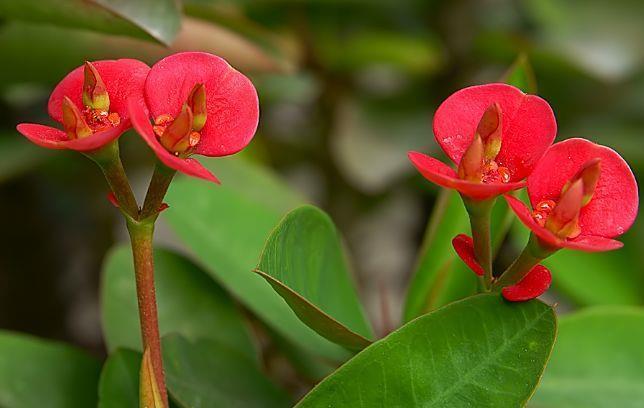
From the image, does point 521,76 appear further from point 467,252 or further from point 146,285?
point 146,285

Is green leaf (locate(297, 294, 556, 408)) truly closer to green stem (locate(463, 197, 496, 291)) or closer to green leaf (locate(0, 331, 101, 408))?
green stem (locate(463, 197, 496, 291))

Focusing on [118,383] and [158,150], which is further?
[118,383]

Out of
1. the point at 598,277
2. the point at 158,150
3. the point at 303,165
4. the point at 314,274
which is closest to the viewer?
the point at 158,150

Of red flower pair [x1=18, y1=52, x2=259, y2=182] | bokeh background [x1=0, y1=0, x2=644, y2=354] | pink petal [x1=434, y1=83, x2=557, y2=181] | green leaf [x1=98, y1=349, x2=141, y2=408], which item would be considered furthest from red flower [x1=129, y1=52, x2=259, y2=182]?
bokeh background [x1=0, y1=0, x2=644, y2=354]

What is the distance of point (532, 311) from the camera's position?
517mm

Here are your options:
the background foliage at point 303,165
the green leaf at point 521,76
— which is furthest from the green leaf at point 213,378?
the green leaf at point 521,76

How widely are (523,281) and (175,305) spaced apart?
14.0 inches

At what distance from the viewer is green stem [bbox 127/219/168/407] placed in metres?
0.51

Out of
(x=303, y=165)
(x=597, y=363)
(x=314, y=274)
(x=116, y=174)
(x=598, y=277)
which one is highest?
(x=116, y=174)

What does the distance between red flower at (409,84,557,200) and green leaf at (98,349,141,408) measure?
279mm

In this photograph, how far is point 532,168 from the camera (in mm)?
508

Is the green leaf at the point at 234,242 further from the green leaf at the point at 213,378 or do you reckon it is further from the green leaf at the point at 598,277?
the green leaf at the point at 598,277

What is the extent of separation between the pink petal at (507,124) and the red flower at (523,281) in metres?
0.05

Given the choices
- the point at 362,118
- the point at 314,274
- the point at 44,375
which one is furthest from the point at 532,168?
the point at 362,118
